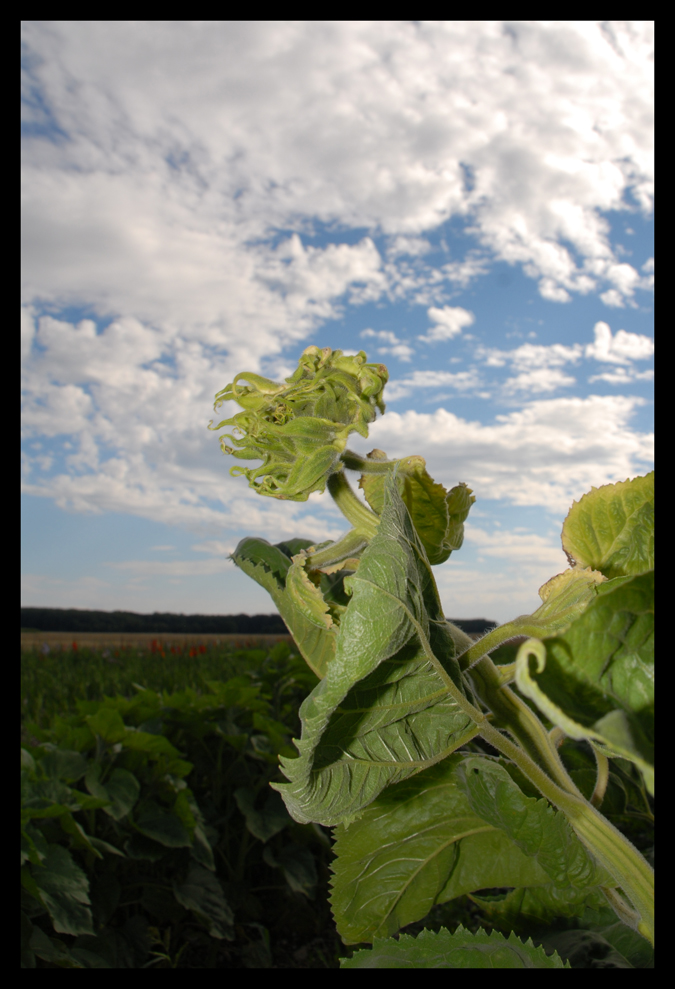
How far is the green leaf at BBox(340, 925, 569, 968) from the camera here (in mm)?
729

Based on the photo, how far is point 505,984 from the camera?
706 millimetres

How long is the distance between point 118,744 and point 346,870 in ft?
9.42

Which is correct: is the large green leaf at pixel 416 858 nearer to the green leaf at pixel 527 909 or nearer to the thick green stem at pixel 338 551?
the green leaf at pixel 527 909

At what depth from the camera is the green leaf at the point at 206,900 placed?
3475mm

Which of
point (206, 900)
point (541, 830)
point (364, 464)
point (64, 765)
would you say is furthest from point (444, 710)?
point (206, 900)

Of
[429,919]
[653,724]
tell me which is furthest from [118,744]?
[653,724]

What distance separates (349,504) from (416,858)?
0.56 metres

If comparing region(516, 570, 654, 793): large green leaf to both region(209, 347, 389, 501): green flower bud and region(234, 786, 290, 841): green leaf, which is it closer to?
region(209, 347, 389, 501): green flower bud

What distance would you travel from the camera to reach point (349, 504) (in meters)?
0.84

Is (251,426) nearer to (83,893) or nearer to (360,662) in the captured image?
(360,662)

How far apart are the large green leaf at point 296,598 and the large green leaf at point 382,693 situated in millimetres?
122

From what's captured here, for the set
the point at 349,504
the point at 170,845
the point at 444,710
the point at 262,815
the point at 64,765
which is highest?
the point at 349,504

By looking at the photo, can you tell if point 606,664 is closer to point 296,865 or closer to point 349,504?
point 349,504

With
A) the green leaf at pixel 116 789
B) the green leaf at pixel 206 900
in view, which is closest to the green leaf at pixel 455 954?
the green leaf at pixel 116 789
